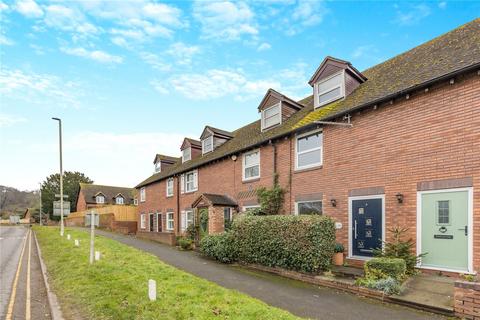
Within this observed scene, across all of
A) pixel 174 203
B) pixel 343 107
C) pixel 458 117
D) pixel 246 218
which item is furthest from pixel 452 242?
pixel 174 203

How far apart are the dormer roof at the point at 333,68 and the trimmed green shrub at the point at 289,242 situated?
686 cm

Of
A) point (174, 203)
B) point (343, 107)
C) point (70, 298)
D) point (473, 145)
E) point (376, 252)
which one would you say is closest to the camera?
point (70, 298)

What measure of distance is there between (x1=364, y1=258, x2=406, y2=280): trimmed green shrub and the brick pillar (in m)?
1.79

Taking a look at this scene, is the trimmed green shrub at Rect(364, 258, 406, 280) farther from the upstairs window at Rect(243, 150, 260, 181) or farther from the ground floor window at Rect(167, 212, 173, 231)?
the ground floor window at Rect(167, 212, 173, 231)

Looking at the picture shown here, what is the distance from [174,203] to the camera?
2625 cm

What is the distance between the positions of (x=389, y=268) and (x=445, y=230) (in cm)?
226

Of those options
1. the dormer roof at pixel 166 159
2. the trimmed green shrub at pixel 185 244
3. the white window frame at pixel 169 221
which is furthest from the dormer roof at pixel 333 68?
the dormer roof at pixel 166 159

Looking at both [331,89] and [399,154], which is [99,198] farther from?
[399,154]

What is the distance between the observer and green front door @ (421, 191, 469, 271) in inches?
346

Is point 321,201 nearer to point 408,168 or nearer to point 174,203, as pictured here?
point 408,168

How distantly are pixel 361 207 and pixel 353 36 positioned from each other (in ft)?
21.4

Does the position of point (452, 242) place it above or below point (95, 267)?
above

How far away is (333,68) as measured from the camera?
14.2 metres

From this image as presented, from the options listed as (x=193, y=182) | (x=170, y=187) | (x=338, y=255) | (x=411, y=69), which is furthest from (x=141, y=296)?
(x=170, y=187)
